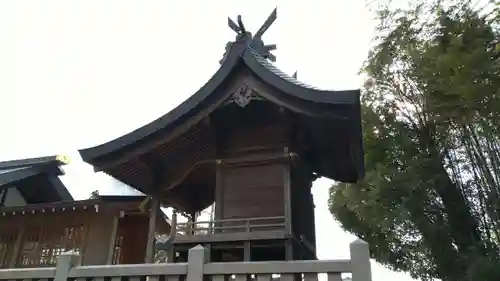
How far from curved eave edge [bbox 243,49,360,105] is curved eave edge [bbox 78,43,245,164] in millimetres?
262

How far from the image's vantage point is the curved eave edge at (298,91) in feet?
17.9

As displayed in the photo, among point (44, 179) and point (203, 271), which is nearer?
point (203, 271)

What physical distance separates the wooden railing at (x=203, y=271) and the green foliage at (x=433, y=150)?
6.25 m

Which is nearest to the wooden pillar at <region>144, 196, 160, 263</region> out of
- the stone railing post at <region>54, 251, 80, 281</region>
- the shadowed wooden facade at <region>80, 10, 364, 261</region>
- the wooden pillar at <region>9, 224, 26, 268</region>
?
the shadowed wooden facade at <region>80, 10, 364, 261</region>

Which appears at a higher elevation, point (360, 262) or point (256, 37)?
point (256, 37)

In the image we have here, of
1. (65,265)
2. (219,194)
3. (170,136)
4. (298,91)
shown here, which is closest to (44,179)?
(170,136)

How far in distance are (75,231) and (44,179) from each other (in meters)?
3.34

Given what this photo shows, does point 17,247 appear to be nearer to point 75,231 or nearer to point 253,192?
point 75,231

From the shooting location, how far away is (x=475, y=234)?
10.1 metres

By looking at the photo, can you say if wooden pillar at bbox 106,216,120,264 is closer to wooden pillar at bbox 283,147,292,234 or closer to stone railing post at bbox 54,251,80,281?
wooden pillar at bbox 283,147,292,234

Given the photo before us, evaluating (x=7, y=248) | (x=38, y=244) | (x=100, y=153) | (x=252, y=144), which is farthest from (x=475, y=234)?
(x=7, y=248)

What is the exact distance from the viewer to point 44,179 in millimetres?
12758

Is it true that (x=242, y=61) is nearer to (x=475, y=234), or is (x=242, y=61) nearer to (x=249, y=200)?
(x=249, y=200)

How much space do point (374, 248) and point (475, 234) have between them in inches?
115
